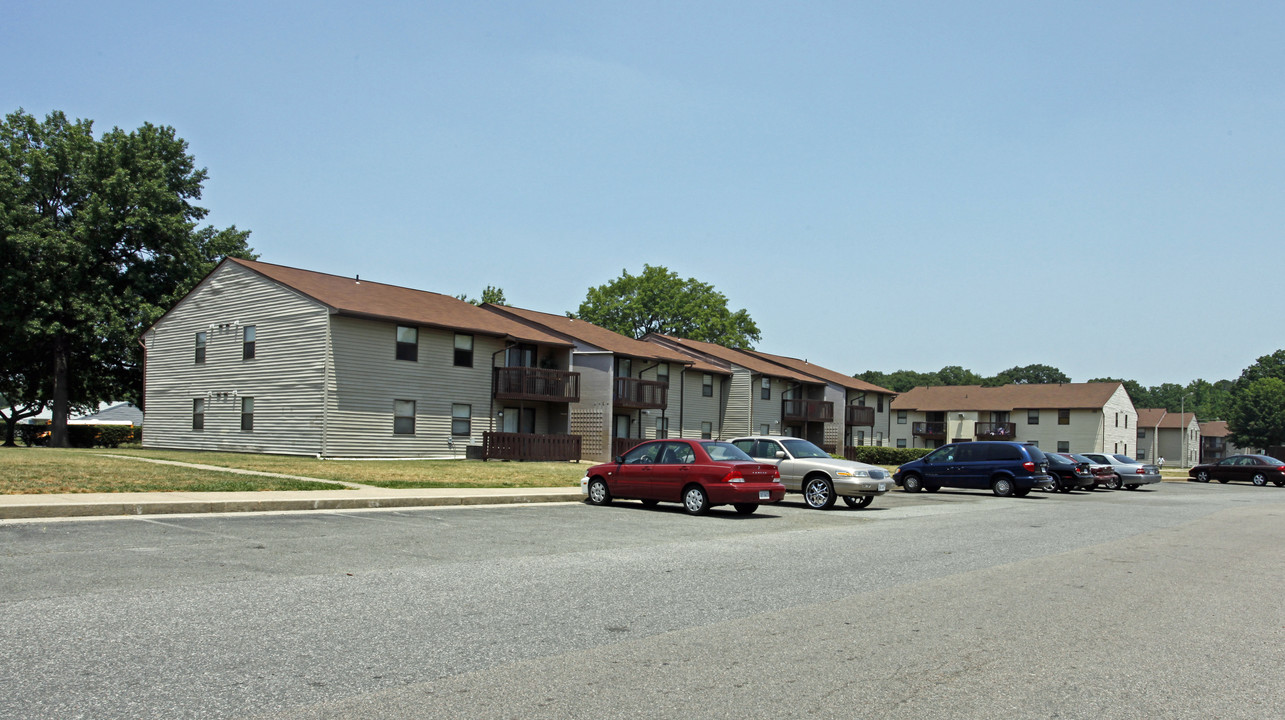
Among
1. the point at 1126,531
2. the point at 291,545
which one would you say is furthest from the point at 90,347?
the point at 1126,531

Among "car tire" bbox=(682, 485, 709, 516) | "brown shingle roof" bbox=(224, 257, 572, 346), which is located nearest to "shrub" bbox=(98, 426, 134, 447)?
"brown shingle roof" bbox=(224, 257, 572, 346)

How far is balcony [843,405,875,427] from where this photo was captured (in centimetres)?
6250

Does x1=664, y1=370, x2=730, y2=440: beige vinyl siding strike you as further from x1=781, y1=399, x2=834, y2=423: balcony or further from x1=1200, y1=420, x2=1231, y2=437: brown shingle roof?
x1=1200, y1=420, x2=1231, y2=437: brown shingle roof

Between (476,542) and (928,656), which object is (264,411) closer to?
(476,542)

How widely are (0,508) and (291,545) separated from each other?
4.91m

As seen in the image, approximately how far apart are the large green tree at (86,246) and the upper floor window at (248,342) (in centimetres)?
928

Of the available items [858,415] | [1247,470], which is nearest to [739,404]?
[858,415]

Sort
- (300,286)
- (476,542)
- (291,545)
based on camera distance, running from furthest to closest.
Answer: (300,286) < (476,542) < (291,545)

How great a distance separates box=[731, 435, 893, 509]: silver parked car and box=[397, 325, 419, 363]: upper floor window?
17.2 metres

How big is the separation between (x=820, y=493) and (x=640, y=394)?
77.6 feet

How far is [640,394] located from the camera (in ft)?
145

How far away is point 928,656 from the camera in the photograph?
6.73 meters

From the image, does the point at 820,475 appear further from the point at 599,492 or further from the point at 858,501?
the point at 599,492

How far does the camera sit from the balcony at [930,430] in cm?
8281
